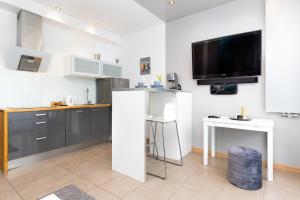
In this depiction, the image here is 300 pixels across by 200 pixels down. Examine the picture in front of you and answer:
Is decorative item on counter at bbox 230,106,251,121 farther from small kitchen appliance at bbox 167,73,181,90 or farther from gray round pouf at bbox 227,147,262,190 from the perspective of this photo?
small kitchen appliance at bbox 167,73,181,90

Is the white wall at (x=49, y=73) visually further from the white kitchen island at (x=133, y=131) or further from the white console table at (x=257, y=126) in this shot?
the white console table at (x=257, y=126)

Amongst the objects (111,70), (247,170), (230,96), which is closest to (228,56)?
(230,96)

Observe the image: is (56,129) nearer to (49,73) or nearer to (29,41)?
(49,73)

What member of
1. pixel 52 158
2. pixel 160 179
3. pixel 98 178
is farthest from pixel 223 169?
pixel 52 158

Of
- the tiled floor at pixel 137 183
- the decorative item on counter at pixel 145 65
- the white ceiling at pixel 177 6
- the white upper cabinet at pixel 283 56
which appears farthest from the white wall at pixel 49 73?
the white upper cabinet at pixel 283 56

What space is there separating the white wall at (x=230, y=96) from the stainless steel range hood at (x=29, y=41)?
258 centimetres

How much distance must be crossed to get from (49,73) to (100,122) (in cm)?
150

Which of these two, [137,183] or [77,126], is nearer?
[137,183]

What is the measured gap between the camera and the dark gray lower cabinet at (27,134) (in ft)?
7.73

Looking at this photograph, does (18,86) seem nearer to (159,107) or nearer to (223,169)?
(159,107)

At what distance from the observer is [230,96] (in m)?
2.82

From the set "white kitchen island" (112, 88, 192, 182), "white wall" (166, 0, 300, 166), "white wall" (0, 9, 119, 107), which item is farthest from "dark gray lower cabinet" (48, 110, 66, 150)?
"white wall" (166, 0, 300, 166)

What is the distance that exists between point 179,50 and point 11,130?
3297mm

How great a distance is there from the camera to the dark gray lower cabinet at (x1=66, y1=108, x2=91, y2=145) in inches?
122
